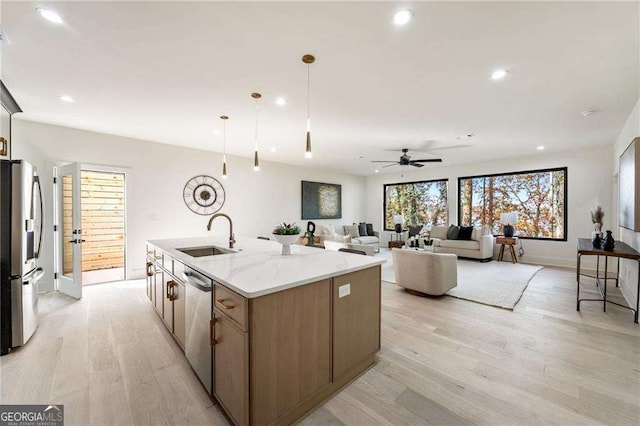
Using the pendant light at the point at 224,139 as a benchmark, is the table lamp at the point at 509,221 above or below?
below

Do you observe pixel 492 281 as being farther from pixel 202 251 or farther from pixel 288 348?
pixel 202 251

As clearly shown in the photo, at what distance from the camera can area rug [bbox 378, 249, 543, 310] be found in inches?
148

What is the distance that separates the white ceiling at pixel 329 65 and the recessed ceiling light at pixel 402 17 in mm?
58

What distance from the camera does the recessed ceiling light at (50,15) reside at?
68.3 inches

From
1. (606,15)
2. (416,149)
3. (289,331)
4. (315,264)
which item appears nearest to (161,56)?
(315,264)

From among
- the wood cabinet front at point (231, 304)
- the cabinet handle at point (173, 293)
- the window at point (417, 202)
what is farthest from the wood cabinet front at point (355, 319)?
the window at point (417, 202)

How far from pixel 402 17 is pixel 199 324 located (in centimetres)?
260

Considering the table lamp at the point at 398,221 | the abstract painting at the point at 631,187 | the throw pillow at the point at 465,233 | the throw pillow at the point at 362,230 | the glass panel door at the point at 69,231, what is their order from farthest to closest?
1. the throw pillow at the point at 362,230
2. the table lamp at the point at 398,221
3. the throw pillow at the point at 465,233
4. the glass panel door at the point at 69,231
5. the abstract painting at the point at 631,187

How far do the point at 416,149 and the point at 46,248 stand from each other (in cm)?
691

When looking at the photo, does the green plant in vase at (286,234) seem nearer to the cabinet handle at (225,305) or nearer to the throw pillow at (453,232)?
the cabinet handle at (225,305)

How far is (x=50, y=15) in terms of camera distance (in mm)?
1782

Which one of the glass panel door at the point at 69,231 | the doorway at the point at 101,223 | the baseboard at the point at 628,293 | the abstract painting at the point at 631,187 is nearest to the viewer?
the abstract painting at the point at 631,187

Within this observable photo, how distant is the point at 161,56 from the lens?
225cm

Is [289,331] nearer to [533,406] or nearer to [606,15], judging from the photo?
[533,406]
